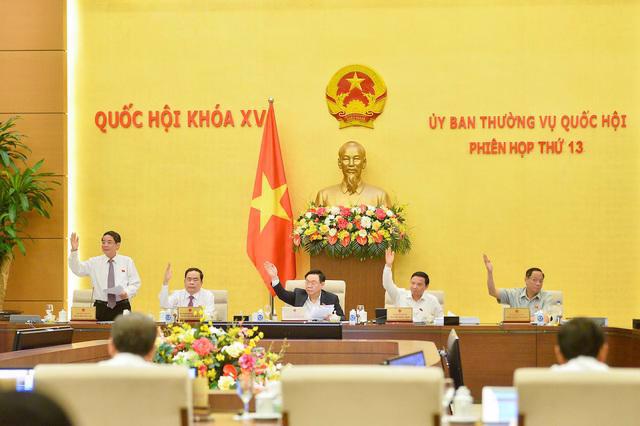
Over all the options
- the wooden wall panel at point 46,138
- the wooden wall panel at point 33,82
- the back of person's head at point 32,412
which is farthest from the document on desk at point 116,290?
the back of person's head at point 32,412

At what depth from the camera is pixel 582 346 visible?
297 centimetres

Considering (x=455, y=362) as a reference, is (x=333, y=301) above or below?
above

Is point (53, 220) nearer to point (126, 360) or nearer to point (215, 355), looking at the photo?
point (215, 355)

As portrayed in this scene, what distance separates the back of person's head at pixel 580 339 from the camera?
297cm

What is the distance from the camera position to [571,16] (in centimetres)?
964

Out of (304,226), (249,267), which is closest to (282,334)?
(304,226)

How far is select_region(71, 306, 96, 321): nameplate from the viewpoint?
7496 mm

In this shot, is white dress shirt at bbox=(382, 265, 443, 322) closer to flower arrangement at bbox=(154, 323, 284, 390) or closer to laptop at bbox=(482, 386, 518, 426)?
flower arrangement at bbox=(154, 323, 284, 390)

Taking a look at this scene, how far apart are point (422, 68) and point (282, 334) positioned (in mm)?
5026

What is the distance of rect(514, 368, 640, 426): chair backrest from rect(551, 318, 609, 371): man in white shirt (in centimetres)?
28

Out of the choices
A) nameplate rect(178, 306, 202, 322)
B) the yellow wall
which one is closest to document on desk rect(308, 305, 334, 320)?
nameplate rect(178, 306, 202, 322)

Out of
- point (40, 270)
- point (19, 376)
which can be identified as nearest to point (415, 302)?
point (40, 270)

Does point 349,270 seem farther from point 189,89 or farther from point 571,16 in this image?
point 571,16

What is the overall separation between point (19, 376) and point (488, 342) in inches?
168
